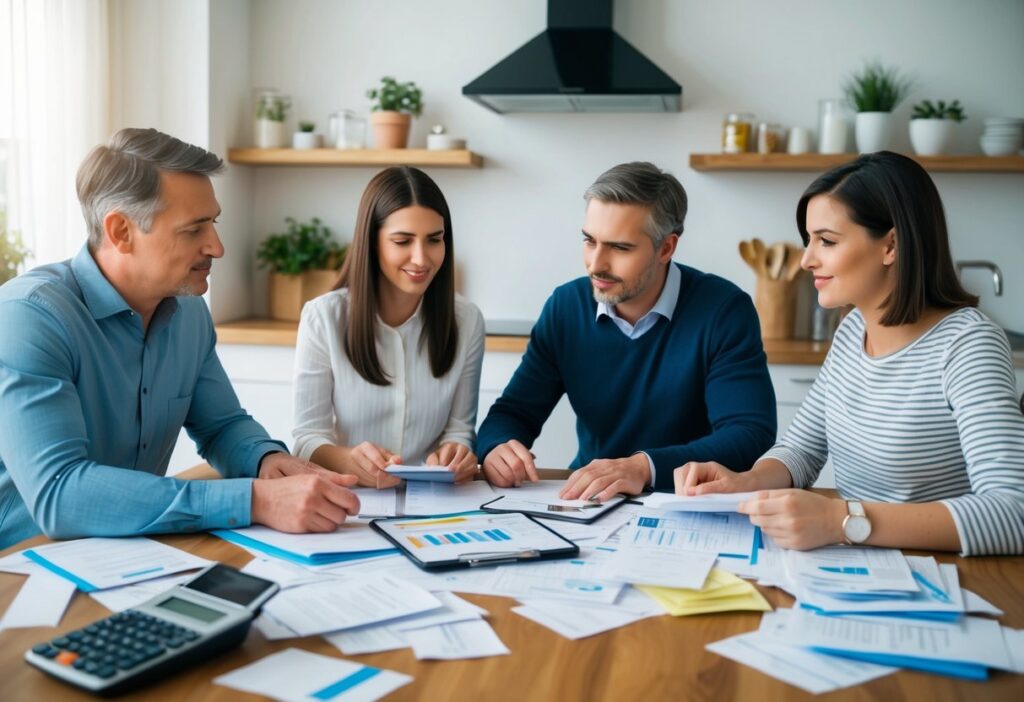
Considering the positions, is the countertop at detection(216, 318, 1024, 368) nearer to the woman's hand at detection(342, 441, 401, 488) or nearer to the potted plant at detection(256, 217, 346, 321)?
the potted plant at detection(256, 217, 346, 321)

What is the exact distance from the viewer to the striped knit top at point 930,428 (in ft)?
4.77

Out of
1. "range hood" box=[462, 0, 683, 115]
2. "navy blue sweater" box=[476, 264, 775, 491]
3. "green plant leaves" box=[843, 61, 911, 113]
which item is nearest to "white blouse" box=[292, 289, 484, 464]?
"navy blue sweater" box=[476, 264, 775, 491]

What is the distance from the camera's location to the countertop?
3.41 meters

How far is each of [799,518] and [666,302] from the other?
893mm

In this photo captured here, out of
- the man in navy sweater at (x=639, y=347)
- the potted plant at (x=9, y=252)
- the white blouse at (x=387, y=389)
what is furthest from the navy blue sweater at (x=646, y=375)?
the potted plant at (x=9, y=252)

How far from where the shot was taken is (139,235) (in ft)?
5.81

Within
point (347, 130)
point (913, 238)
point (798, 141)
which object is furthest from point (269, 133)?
point (913, 238)

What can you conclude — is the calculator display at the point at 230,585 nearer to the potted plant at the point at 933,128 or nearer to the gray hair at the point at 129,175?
the gray hair at the point at 129,175

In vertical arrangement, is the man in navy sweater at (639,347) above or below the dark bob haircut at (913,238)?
below

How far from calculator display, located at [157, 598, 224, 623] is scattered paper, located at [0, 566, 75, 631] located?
6.0 inches

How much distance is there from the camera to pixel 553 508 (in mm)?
1632

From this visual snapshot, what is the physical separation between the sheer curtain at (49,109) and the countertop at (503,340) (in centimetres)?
63

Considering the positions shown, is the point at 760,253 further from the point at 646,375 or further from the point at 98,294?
the point at 98,294

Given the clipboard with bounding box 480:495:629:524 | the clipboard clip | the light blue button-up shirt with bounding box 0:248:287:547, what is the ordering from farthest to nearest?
the clipboard with bounding box 480:495:629:524, the light blue button-up shirt with bounding box 0:248:287:547, the clipboard clip
